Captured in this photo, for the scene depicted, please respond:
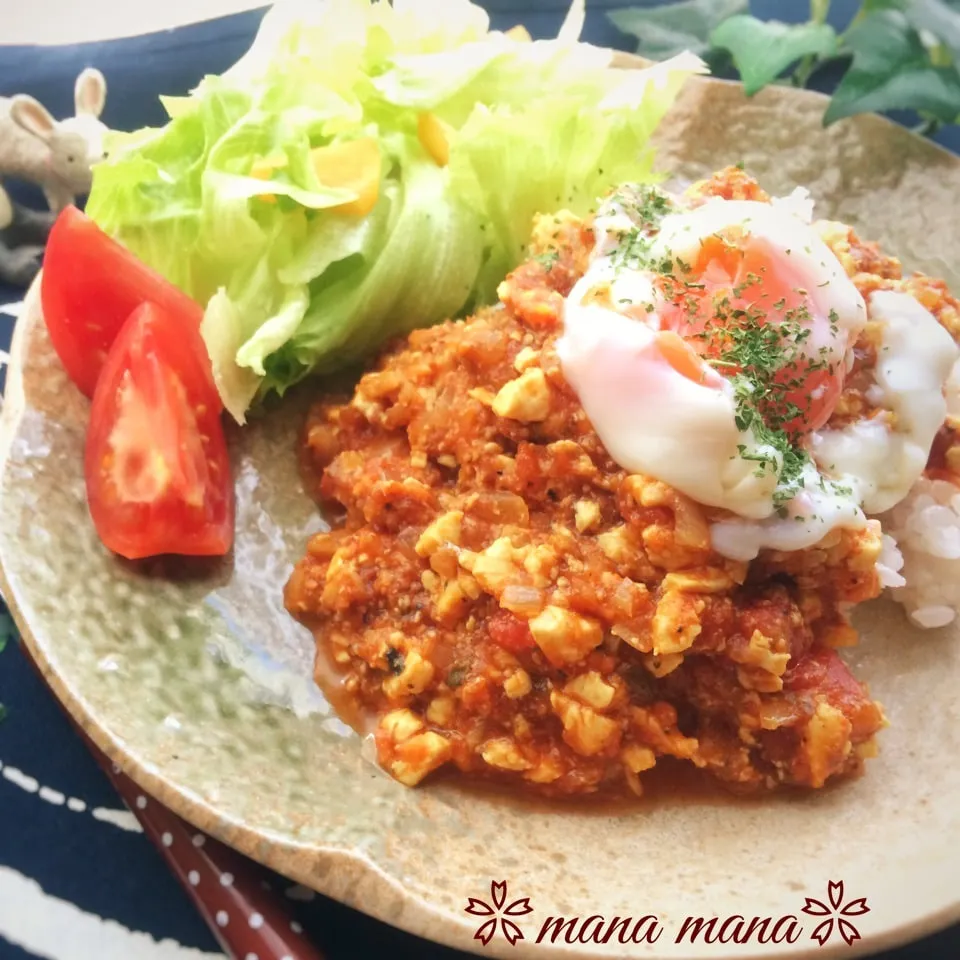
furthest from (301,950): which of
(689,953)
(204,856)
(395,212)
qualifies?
(395,212)

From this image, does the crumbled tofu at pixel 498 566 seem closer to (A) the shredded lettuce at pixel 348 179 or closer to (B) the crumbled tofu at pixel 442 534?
(B) the crumbled tofu at pixel 442 534

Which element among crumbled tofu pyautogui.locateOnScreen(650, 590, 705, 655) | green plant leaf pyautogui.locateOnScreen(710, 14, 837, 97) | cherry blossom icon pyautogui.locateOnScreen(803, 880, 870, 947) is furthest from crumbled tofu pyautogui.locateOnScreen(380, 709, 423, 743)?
green plant leaf pyautogui.locateOnScreen(710, 14, 837, 97)

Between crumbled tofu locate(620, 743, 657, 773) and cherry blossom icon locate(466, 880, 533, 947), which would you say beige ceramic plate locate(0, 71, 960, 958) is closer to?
cherry blossom icon locate(466, 880, 533, 947)

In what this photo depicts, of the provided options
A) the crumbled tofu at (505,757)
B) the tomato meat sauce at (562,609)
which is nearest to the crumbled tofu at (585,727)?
the tomato meat sauce at (562,609)

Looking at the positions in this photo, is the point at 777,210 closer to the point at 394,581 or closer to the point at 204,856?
the point at 394,581

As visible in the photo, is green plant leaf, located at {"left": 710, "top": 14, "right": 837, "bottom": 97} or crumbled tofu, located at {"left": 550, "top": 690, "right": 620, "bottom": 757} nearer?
crumbled tofu, located at {"left": 550, "top": 690, "right": 620, "bottom": 757}
